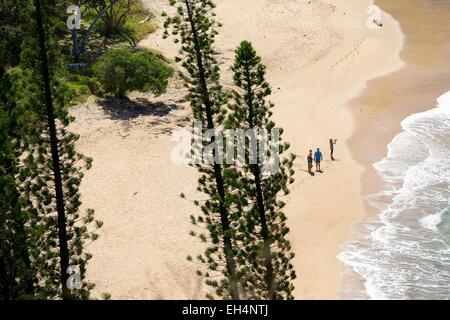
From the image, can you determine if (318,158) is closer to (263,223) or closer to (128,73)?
(128,73)

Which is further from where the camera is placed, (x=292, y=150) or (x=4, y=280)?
(x=292, y=150)

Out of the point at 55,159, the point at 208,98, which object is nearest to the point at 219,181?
the point at 208,98

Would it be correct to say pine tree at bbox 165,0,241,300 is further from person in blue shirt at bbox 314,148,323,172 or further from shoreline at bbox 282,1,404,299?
person in blue shirt at bbox 314,148,323,172

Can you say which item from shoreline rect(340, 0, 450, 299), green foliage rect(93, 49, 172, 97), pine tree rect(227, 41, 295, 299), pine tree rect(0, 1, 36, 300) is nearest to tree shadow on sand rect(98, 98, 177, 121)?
green foliage rect(93, 49, 172, 97)

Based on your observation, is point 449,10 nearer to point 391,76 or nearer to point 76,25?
point 391,76

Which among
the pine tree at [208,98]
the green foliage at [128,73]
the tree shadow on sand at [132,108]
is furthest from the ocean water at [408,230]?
the green foliage at [128,73]

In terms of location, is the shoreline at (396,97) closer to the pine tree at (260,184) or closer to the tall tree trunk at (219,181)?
the pine tree at (260,184)
